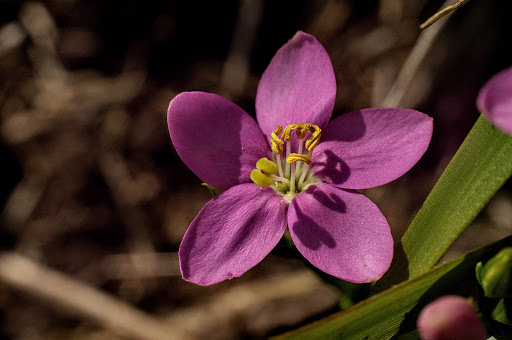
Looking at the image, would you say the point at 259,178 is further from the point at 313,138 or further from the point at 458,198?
the point at 458,198

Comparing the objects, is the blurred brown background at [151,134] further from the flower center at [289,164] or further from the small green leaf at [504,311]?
the small green leaf at [504,311]

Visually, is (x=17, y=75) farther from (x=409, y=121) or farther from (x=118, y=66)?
(x=409, y=121)

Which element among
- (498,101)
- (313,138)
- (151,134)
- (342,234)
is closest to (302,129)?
(313,138)

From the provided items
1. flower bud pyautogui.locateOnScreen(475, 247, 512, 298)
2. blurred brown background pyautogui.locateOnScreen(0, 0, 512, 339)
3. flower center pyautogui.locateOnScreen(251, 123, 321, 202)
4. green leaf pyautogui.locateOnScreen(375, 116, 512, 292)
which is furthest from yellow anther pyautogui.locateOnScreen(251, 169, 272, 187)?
blurred brown background pyautogui.locateOnScreen(0, 0, 512, 339)

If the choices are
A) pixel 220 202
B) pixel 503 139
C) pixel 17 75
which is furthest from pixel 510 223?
pixel 17 75

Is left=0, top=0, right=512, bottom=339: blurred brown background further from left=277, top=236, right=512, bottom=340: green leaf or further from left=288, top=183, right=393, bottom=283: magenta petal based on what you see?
left=277, top=236, right=512, bottom=340: green leaf

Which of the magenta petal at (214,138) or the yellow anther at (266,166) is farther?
the yellow anther at (266,166)

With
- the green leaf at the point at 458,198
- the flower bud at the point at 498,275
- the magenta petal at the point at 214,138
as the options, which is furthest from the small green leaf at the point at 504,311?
the magenta petal at the point at 214,138
